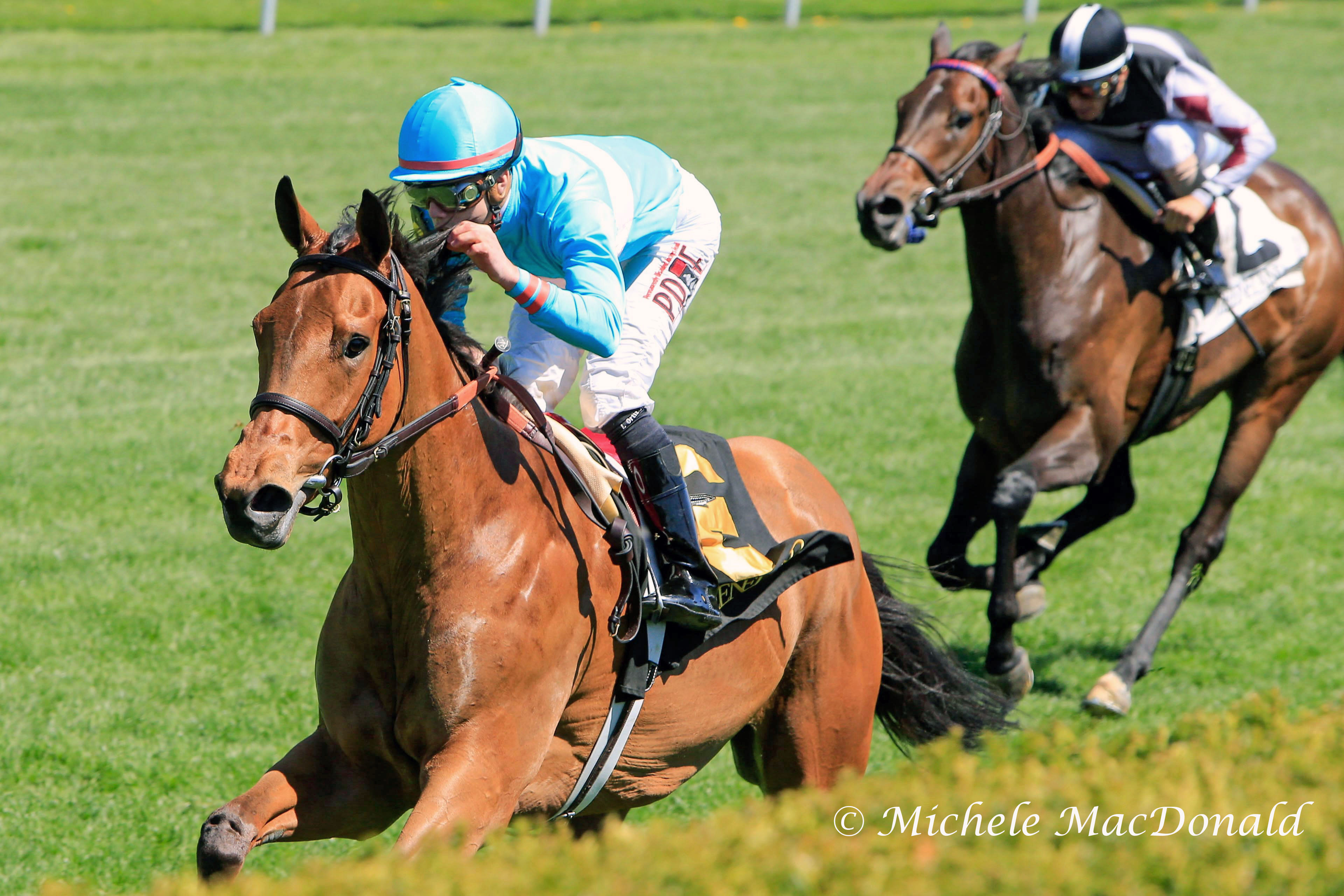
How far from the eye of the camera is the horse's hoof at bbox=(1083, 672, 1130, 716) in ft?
19.7

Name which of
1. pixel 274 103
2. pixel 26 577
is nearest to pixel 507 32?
pixel 274 103

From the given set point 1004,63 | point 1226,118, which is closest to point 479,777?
point 1004,63

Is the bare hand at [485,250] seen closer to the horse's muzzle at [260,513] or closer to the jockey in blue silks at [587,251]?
the jockey in blue silks at [587,251]

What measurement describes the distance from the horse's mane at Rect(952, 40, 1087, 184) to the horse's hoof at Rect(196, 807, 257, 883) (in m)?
4.30

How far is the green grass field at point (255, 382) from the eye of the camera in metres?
5.56

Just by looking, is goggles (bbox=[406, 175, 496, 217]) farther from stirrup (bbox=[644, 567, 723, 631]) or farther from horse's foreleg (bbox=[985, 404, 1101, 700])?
horse's foreleg (bbox=[985, 404, 1101, 700])

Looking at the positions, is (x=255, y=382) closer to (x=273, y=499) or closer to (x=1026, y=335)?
(x=1026, y=335)

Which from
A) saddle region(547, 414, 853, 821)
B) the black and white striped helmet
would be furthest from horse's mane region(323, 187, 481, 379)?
the black and white striped helmet

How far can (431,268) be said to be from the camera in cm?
345

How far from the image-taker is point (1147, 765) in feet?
9.50

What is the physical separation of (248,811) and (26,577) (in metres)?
4.06

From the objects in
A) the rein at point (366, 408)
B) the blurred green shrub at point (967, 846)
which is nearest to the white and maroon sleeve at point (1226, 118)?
the blurred green shrub at point (967, 846)

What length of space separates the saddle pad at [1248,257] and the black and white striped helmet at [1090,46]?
83 centimetres

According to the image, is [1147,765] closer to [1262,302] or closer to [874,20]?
[1262,302]
